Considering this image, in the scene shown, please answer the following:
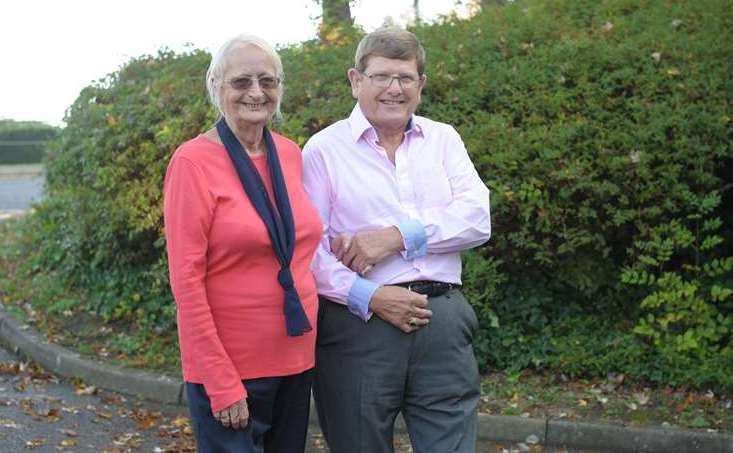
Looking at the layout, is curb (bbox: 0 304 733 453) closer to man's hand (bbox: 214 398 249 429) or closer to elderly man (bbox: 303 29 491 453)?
elderly man (bbox: 303 29 491 453)

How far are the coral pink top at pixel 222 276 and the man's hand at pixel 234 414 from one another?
0.02m

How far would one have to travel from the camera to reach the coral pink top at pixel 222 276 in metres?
3.02

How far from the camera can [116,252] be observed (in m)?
7.92

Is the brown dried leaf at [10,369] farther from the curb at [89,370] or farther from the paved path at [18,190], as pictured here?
the paved path at [18,190]

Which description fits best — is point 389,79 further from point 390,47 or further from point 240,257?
point 240,257

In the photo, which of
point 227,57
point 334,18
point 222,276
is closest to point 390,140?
point 227,57

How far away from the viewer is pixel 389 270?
3400mm

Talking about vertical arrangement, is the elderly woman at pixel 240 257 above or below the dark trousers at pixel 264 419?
above

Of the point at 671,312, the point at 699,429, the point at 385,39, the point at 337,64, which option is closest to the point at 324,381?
the point at 385,39

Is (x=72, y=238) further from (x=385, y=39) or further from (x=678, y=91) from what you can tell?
(x=385, y=39)

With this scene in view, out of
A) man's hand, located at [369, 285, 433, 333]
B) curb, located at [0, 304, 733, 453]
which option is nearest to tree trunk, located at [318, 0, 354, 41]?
curb, located at [0, 304, 733, 453]

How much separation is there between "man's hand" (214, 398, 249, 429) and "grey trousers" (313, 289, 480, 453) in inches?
16.2

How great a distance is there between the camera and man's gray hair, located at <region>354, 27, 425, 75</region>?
334cm

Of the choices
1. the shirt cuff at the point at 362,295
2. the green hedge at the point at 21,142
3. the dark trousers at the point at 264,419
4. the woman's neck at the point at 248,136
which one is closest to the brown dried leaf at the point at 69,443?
the dark trousers at the point at 264,419
